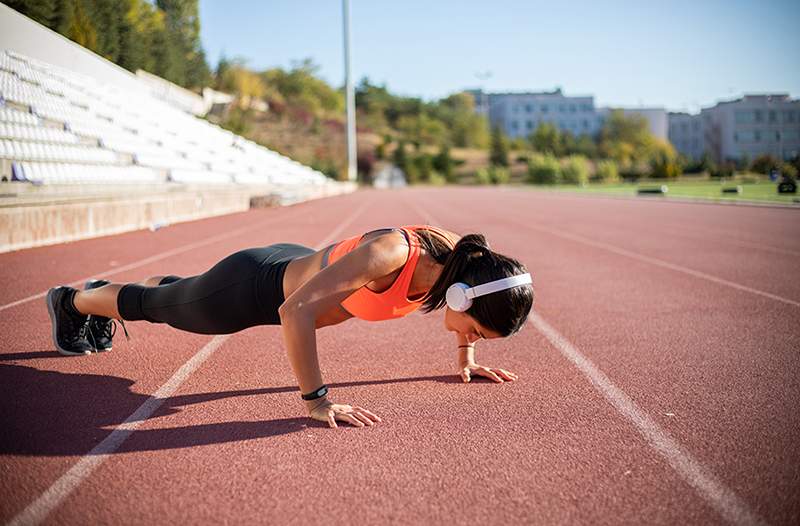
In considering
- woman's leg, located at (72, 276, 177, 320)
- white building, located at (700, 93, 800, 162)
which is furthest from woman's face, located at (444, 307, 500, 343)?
white building, located at (700, 93, 800, 162)

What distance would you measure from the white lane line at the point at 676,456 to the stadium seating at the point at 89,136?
30.4ft

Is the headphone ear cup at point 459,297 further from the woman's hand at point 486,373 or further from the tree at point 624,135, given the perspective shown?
the tree at point 624,135

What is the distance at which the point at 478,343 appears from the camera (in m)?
4.33

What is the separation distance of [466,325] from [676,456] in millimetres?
1027

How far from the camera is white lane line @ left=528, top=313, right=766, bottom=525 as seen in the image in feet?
6.68

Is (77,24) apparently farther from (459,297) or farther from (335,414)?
(459,297)

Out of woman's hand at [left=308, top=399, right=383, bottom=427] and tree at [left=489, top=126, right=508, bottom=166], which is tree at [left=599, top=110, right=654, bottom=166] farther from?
woman's hand at [left=308, top=399, right=383, bottom=427]

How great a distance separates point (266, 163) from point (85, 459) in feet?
104

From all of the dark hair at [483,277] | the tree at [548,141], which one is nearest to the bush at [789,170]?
the dark hair at [483,277]

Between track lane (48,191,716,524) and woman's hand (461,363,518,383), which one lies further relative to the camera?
woman's hand (461,363,518,383)

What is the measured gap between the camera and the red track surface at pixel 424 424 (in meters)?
2.09

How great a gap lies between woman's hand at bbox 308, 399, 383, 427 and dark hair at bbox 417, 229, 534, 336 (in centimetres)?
61

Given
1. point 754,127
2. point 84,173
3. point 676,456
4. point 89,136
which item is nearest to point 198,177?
point 89,136

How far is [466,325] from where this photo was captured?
112 inches
